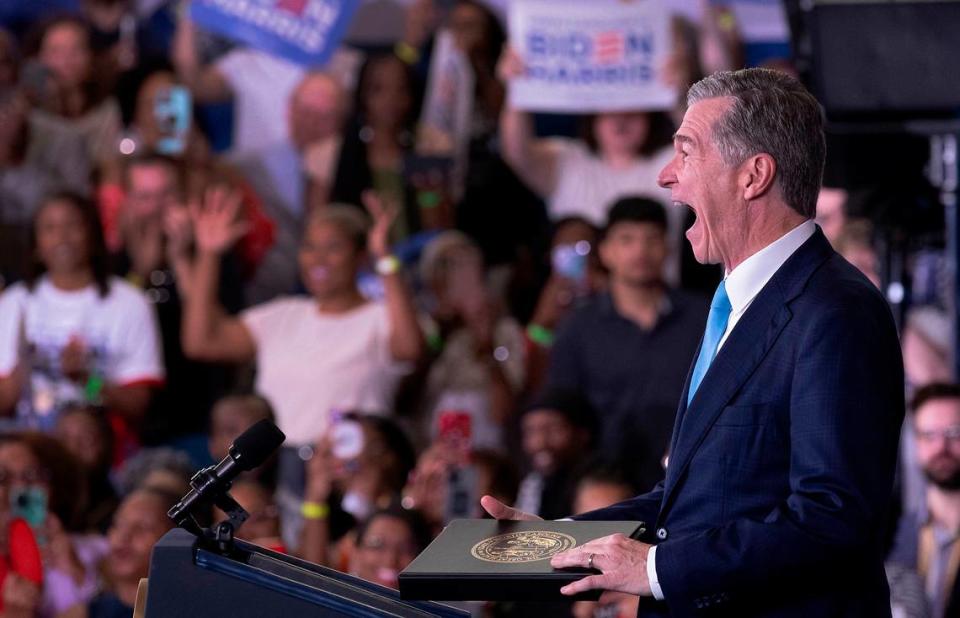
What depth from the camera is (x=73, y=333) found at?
225 inches

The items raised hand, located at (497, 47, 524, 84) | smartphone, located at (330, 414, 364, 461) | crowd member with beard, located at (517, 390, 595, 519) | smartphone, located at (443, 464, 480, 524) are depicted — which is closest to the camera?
smartphone, located at (443, 464, 480, 524)

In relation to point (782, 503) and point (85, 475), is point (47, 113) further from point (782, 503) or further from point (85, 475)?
point (782, 503)

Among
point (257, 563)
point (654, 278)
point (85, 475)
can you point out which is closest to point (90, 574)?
point (85, 475)

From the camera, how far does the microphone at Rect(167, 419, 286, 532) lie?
78.7 inches

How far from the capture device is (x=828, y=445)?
6.38 ft

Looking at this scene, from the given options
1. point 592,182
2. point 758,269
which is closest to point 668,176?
point 758,269

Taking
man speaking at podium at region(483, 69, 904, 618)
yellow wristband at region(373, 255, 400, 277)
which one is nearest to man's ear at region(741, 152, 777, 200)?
man speaking at podium at region(483, 69, 904, 618)

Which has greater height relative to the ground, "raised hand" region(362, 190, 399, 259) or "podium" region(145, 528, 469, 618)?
"raised hand" region(362, 190, 399, 259)

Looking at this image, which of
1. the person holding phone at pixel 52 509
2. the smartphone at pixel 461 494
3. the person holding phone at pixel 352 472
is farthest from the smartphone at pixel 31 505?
the smartphone at pixel 461 494

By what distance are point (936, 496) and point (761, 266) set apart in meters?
2.64

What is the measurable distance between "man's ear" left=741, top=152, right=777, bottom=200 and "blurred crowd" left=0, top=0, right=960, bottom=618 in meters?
1.99

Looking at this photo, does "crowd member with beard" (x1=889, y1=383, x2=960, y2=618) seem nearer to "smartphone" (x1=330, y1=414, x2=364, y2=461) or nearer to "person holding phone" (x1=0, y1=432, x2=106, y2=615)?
"smartphone" (x1=330, y1=414, x2=364, y2=461)

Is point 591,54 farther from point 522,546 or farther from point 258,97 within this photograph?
point 522,546

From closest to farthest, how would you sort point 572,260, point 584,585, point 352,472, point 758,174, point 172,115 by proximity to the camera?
point 584,585
point 758,174
point 352,472
point 572,260
point 172,115
